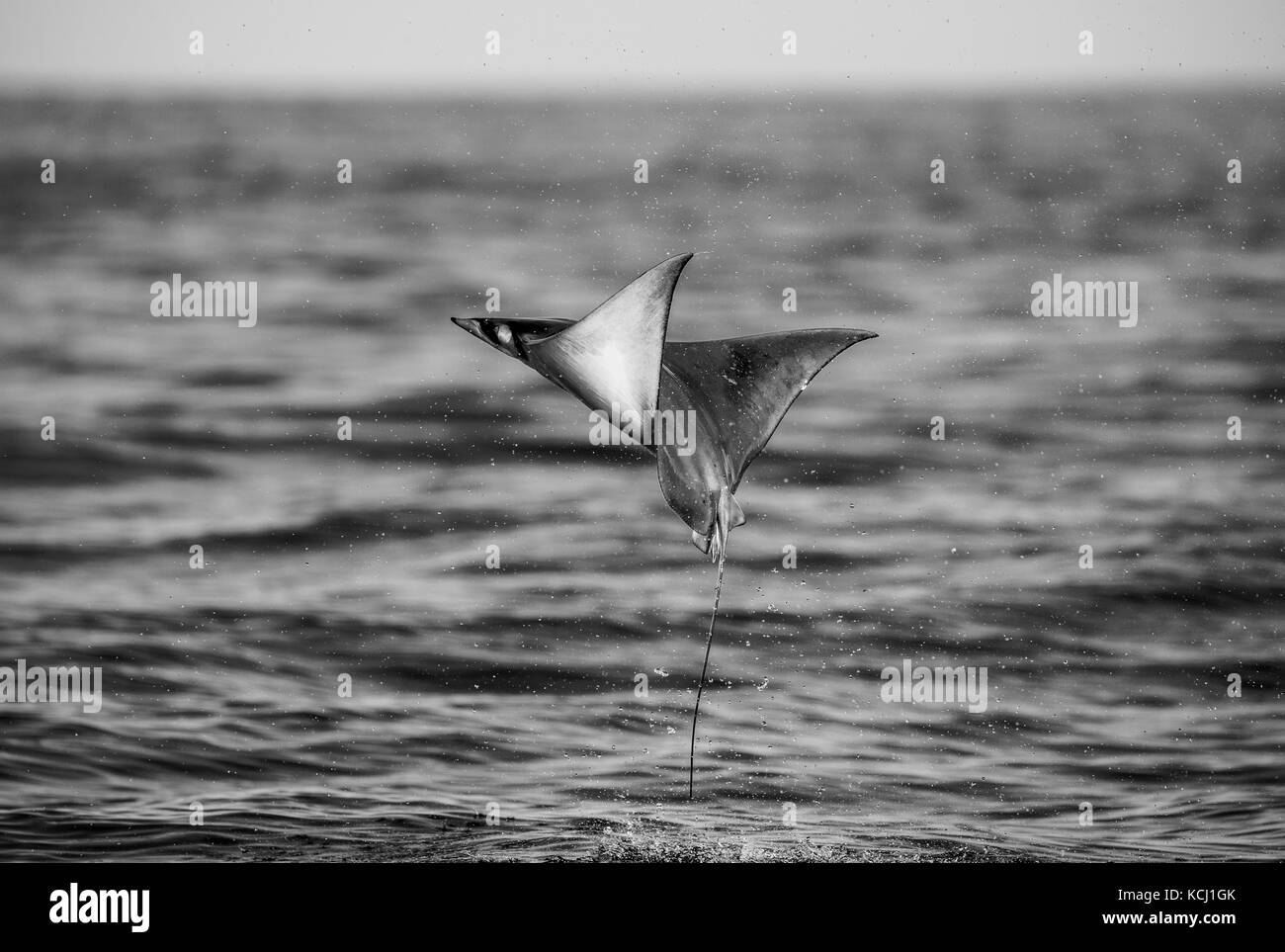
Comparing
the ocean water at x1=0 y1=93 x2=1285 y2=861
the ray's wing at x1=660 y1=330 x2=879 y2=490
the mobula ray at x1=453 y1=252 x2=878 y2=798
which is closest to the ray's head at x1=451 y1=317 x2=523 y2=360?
the mobula ray at x1=453 y1=252 x2=878 y2=798

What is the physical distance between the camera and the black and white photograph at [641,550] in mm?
4270

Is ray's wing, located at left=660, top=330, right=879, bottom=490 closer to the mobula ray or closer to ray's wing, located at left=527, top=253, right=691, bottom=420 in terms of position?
the mobula ray

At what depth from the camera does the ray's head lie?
3.54 m

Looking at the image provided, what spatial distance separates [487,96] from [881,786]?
34456mm

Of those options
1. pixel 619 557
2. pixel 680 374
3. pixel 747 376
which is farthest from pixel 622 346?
pixel 619 557

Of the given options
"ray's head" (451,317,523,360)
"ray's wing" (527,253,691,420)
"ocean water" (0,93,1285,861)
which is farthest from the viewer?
"ocean water" (0,93,1285,861)

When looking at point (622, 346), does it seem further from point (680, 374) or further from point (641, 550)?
point (641, 550)

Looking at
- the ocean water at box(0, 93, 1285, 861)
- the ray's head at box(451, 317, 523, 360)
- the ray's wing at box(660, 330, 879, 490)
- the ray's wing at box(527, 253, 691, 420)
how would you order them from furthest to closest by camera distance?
the ocean water at box(0, 93, 1285, 861) < the ray's wing at box(660, 330, 879, 490) < the ray's head at box(451, 317, 523, 360) < the ray's wing at box(527, 253, 691, 420)

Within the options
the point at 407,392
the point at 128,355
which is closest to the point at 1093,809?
the point at 407,392

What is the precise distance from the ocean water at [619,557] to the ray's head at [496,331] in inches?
58.4

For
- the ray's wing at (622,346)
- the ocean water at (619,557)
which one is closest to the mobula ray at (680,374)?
the ray's wing at (622,346)

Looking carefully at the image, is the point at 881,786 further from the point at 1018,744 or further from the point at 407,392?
the point at 407,392

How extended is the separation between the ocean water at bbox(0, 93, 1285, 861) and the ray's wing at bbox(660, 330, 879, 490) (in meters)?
1.21

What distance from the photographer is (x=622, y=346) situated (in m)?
3.40
